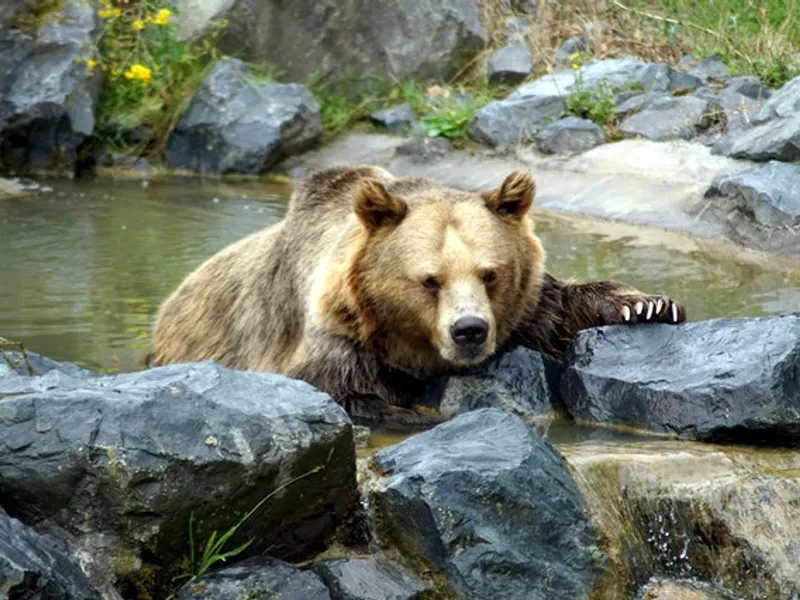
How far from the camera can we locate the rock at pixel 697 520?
4688 millimetres

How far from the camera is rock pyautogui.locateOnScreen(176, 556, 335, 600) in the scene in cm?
417

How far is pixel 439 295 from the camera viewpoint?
5836 millimetres

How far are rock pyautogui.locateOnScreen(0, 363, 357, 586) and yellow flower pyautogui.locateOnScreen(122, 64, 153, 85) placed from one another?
31.3 feet

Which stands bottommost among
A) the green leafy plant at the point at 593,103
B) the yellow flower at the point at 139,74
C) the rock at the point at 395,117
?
the rock at the point at 395,117

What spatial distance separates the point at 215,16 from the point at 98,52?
3.90 ft

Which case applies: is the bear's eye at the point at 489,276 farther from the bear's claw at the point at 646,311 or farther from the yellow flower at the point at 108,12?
the yellow flower at the point at 108,12

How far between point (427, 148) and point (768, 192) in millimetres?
3659

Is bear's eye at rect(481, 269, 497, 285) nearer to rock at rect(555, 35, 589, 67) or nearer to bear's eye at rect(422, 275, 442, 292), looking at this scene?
bear's eye at rect(422, 275, 442, 292)

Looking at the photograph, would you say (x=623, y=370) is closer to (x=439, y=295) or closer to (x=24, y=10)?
(x=439, y=295)

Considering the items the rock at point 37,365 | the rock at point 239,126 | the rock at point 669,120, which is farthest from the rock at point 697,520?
the rock at point 239,126

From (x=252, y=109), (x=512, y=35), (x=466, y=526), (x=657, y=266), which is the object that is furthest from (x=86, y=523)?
(x=512, y=35)

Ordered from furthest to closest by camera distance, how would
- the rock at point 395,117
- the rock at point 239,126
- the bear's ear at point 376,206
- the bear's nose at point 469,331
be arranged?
1. the rock at point 395,117
2. the rock at point 239,126
3. the bear's ear at point 376,206
4. the bear's nose at point 469,331

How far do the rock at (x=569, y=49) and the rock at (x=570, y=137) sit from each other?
235 cm

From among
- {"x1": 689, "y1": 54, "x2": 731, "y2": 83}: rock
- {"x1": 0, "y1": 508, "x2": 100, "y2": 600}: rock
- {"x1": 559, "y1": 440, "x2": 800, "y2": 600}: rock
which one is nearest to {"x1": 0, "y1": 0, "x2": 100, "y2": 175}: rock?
{"x1": 689, "y1": 54, "x2": 731, "y2": 83}: rock
